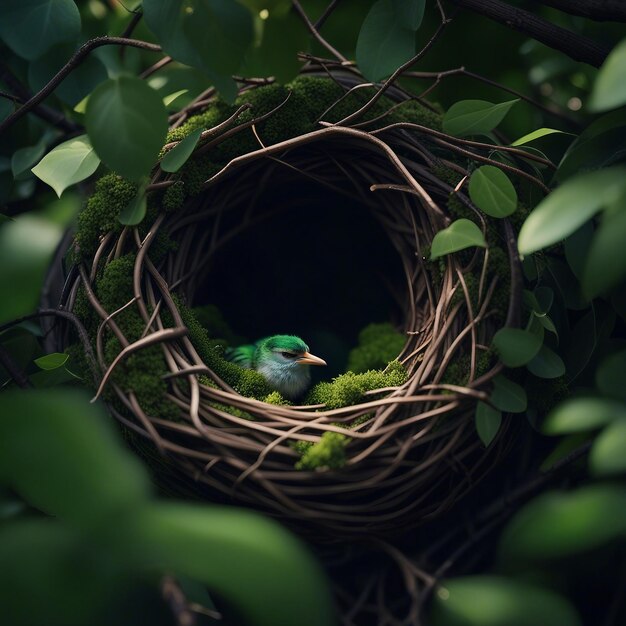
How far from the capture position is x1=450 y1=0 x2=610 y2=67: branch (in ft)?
3.49

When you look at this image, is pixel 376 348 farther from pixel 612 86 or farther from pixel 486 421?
pixel 612 86

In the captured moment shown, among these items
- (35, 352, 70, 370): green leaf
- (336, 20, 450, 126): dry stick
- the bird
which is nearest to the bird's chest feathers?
the bird

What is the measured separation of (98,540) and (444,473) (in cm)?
60

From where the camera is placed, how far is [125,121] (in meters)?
0.86

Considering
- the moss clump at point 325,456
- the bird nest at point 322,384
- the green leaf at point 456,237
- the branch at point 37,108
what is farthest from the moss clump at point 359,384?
the branch at point 37,108

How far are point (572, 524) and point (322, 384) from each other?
0.66m

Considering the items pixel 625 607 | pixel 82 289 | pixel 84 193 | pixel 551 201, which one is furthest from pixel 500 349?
pixel 84 193

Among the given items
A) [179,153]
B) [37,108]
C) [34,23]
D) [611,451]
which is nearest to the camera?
[611,451]

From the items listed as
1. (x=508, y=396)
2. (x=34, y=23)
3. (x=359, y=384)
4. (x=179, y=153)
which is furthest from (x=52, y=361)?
(x=508, y=396)

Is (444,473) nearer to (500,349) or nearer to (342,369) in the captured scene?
(500,349)

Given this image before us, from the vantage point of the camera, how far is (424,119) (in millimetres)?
1208

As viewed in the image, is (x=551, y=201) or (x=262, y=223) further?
(x=262, y=223)

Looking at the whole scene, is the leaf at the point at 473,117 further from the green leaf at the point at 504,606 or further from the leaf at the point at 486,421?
the green leaf at the point at 504,606

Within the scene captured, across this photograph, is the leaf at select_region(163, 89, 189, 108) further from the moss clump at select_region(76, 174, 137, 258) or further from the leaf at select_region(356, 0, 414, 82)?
the leaf at select_region(356, 0, 414, 82)
